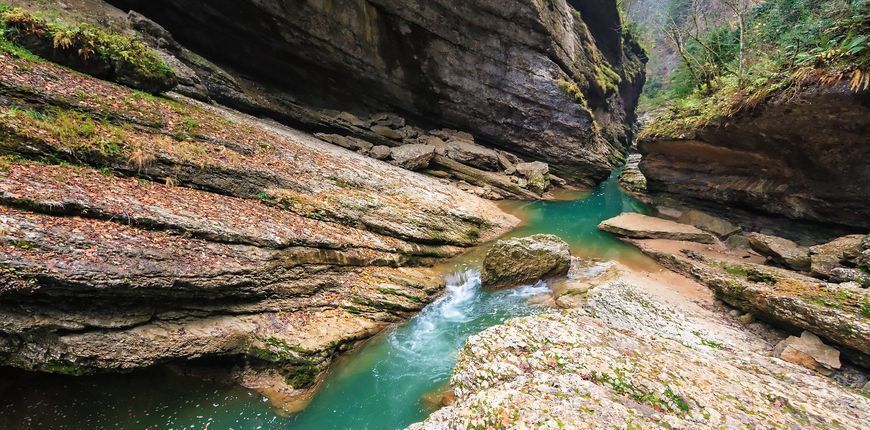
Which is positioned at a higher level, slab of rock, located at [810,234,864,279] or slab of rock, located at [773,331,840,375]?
slab of rock, located at [810,234,864,279]

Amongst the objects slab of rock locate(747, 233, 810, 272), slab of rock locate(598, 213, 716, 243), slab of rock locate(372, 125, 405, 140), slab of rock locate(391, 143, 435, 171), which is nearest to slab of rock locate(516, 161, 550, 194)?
slab of rock locate(598, 213, 716, 243)

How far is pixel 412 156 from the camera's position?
20703 mm

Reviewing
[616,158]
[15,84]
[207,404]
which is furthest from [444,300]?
[616,158]

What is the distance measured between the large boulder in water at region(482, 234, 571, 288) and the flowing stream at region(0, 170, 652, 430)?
82 cm

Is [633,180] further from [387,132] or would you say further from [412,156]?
[387,132]

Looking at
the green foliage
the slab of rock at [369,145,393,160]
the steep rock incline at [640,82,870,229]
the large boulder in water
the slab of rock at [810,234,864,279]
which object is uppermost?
the green foliage

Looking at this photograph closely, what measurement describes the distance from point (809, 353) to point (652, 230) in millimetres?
9037

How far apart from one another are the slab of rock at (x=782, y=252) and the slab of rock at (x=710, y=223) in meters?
2.60

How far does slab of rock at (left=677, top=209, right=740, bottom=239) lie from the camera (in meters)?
16.2

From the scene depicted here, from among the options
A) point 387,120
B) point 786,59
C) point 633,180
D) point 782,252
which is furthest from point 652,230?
point 387,120

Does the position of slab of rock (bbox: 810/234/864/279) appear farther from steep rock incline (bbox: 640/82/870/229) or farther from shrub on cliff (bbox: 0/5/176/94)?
shrub on cliff (bbox: 0/5/176/94)

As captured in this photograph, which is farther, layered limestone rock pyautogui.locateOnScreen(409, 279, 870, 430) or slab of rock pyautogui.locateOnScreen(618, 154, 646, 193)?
slab of rock pyautogui.locateOnScreen(618, 154, 646, 193)

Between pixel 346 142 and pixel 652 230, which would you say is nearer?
pixel 652 230

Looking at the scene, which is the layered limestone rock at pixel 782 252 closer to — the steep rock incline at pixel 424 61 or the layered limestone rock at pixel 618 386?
the layered limestone rock at pixel 618 386
